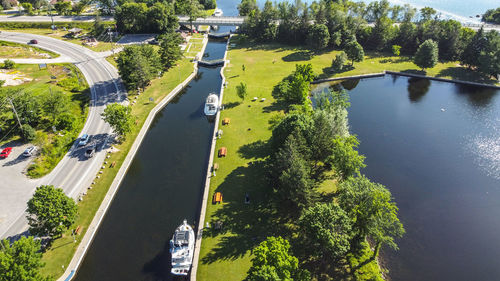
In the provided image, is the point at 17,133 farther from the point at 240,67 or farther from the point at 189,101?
the point at 240,67

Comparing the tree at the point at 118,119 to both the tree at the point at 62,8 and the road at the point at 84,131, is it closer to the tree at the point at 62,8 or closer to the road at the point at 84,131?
the road at the point at 84,131

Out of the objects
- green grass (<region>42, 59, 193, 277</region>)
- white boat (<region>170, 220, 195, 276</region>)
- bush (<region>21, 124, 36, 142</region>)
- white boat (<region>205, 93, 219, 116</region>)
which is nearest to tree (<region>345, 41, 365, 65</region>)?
white boat (<region>205, 93, 219, 116</region>)

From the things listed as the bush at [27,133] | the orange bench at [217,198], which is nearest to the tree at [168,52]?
the bush at [27,133]

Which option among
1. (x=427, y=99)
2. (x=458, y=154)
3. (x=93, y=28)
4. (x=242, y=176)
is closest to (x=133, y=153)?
(x=242, y=176)

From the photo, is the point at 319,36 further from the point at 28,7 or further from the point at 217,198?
the point at 28,7

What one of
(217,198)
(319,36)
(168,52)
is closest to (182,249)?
(217,198)

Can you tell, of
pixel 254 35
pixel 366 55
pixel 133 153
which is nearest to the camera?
pixel 133 153
